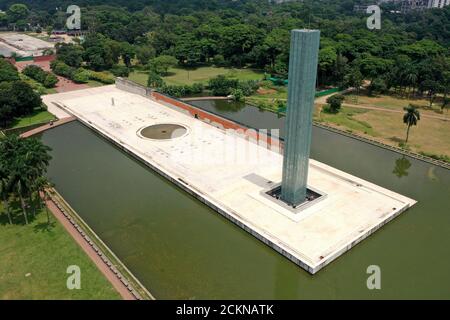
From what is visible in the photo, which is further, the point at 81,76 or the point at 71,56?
the point at 71,56

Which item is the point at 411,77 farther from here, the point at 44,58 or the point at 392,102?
the point at 44,58

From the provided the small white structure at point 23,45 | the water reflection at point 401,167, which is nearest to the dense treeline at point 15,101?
the water reflection at point 401,167

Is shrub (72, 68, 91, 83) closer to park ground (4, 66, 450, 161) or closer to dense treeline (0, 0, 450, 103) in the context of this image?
park ground (4, 66, 450, 161)

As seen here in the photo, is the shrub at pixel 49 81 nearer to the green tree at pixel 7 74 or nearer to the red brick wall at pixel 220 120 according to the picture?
the green tree at pixel 7 74

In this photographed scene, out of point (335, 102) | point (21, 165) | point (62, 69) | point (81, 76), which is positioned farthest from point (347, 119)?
point (62, 69)

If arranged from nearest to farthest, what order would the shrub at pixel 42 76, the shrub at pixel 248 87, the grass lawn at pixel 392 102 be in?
the grass lawn at pixel 392 102
the shrub at pixel 248 87
the shrub at pixel 42 76

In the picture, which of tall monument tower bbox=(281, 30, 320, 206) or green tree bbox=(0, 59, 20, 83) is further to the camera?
green tree bbox=(0, 59, 20, 83)

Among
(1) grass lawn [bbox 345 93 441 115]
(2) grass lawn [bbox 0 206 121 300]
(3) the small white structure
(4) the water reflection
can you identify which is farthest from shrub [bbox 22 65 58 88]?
(4) the water reflection
